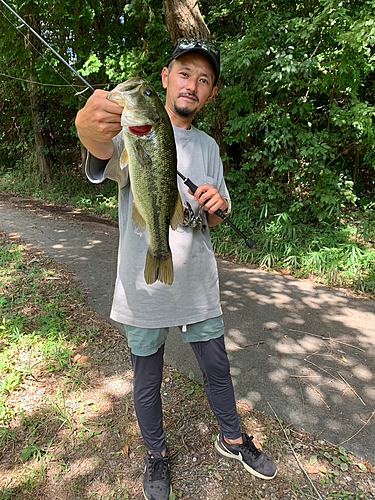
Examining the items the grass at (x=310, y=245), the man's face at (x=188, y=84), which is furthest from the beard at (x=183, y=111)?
the grass at (x=310, y=245)

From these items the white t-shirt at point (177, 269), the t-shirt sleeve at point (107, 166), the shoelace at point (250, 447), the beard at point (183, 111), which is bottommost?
the shoelace at point (250, 447)

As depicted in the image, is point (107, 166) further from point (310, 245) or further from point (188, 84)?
point (310, 245)

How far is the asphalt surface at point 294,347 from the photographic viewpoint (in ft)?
8.50

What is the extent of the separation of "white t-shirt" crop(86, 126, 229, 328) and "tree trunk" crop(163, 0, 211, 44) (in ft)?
16.0

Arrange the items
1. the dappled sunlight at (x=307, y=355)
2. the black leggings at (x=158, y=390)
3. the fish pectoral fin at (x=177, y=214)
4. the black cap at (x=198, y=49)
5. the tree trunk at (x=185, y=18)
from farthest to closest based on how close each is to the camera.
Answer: the tree trunk at (x=185, y=18)
the dappled sunlight at (x=307, y=355)
the black leggings at (x=158, y=390)
the black cap at (x=198, y=49)
the fish pectoral fin at (x=177, y=214)

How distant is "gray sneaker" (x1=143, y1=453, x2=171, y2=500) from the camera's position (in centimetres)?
196

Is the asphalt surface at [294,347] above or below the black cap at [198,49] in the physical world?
below

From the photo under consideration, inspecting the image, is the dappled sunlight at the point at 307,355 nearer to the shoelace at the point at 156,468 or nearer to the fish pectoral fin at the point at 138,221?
the shoelace at the point at 156,468

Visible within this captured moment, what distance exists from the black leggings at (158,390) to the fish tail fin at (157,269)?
51cm

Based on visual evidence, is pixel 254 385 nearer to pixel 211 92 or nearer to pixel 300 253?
pixel 211 92

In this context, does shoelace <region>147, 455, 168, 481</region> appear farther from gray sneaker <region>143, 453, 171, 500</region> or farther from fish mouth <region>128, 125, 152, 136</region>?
fish mouth <region>128, 125, 152, 136</region>

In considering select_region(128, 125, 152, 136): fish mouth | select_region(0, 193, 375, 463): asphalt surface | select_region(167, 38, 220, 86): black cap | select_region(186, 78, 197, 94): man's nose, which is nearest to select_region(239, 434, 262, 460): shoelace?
select_region(0, 193, 375, 463): asphalt surface

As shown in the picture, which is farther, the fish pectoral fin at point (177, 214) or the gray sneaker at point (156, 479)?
the gray sneaker at point (156, 479)

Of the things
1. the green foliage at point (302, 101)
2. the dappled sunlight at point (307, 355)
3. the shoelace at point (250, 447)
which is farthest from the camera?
the green foliage at point (302, 101)
